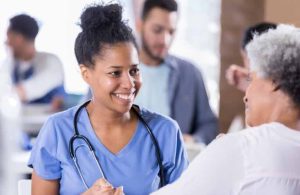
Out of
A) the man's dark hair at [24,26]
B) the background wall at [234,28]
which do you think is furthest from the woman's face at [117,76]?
the background wall at [234,28]

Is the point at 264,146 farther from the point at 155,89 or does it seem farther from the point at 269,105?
the point at 155,89

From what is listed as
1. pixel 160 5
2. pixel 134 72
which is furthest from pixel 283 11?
pixel 134 72

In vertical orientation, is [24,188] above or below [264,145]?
below

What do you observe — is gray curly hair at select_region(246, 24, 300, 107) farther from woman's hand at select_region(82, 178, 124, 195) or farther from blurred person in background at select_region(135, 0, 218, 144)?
blurred person in background at select_region(135, 0, 218, 144)

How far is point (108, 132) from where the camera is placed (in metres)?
1.62

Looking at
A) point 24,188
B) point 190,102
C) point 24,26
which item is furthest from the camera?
point 24,26

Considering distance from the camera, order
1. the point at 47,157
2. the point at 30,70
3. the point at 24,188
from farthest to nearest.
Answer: the point at 30,70 < the point at 24,188 < the point at 47,157

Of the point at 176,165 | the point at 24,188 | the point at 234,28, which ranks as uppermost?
the point at 234,28

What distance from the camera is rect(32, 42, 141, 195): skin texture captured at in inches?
61.8

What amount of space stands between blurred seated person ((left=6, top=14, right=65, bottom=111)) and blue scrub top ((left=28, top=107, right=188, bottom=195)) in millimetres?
1656

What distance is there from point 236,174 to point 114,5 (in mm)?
647

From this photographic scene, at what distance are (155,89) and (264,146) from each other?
1.50 metres

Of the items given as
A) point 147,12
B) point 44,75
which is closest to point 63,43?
point 44,75

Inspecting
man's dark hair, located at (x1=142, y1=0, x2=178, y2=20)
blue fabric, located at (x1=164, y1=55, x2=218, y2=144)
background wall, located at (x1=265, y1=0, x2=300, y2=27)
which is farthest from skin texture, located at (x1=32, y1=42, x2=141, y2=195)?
background wall, located at (x1=265, y1=0, x2=300, y2=27)
